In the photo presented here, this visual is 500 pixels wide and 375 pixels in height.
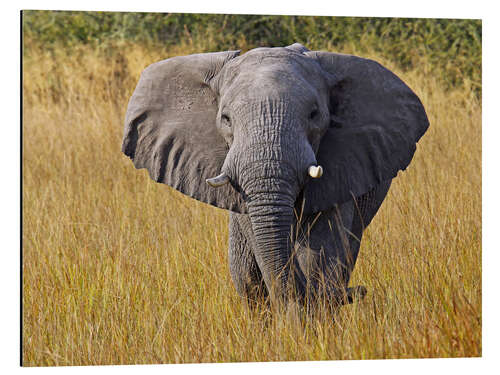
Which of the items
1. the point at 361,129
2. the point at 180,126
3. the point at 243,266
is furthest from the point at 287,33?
the point at 243,266

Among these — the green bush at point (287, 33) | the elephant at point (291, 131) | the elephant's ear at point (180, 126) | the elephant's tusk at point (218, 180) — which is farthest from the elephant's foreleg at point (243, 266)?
the green bush at point (287, 33)

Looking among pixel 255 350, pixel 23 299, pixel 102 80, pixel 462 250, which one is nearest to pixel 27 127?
pixel 102 80

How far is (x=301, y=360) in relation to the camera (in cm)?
394

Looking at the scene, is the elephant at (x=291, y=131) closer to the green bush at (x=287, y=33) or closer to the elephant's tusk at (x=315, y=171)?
the elephant's tusk at (x=315, y=171)

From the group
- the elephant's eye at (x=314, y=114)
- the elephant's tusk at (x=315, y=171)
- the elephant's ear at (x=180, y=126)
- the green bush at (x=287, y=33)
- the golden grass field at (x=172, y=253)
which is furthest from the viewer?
the green bush at (x=287, y=33)

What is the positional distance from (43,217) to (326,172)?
81.5 inches

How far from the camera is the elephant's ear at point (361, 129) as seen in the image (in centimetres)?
372

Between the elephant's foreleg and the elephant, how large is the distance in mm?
13

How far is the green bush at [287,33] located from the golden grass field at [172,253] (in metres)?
0.09

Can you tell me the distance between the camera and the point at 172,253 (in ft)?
15.6

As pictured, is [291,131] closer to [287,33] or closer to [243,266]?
[243,266]

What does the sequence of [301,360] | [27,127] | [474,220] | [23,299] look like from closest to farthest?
[301,360], [23,299], [474,220], [27,127]

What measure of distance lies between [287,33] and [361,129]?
1160 mm
